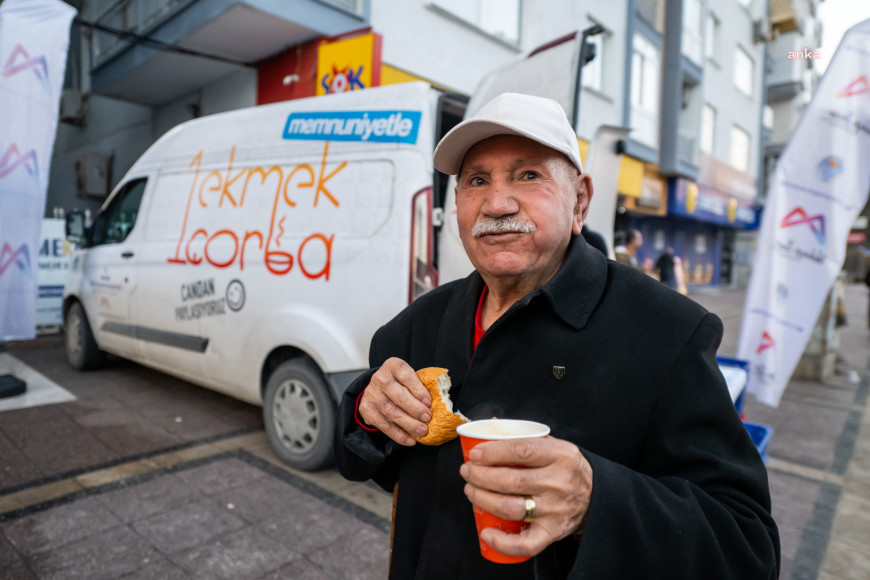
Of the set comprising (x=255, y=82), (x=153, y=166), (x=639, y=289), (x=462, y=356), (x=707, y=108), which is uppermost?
(x=707, y=108)

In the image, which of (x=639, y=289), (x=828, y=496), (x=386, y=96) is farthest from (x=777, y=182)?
(x=639, y=289)

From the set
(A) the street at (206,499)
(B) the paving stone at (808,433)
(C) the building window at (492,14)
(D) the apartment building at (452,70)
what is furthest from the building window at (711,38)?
(A) the street at (206,499)

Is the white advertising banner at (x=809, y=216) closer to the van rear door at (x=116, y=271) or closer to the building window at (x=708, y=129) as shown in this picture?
the van rear door at (x=116, y=271)

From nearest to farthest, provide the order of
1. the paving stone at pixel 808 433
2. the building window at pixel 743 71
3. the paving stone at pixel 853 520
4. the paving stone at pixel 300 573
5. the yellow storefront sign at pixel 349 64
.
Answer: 1. the paving stone at pixel 300 573
2. the paving stone at pixel 853 520
3. the paving stone at pixel 808 433
4. the yellow storefront sign at pixel 349 64
5. the building window at pixel 743 71

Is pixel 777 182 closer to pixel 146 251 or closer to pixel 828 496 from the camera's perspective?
pixel 828 496

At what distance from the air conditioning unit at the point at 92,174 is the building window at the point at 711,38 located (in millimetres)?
18984

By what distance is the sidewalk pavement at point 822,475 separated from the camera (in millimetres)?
2922

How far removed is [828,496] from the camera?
3.69m

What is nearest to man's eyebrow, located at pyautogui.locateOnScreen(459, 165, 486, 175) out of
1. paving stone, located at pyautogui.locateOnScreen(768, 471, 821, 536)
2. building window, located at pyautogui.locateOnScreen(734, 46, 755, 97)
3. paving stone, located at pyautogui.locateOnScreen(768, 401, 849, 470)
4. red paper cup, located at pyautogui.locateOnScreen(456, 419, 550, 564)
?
red paper cup, located at pyautogui.locateOnScreen(456, 419, 550, 564)

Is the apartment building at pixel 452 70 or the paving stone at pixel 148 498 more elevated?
the apartment building at pixel 452 70

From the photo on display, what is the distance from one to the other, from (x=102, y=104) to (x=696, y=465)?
1637 cm

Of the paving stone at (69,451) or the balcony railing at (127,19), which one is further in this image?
the balcony railing at (127,19)

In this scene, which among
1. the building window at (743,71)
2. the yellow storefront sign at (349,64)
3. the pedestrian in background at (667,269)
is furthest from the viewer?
the building window at (743,71)

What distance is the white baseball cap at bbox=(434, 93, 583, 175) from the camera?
120cm
